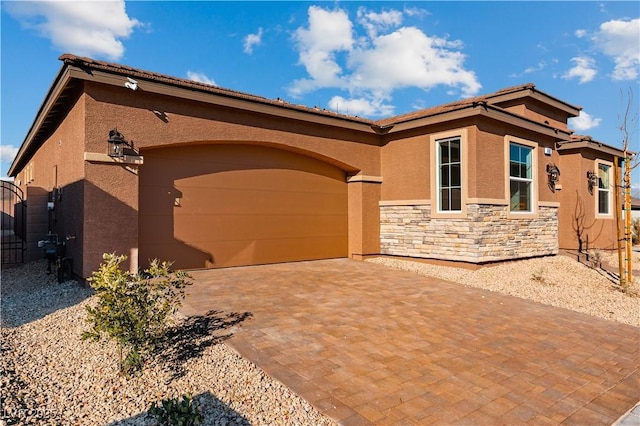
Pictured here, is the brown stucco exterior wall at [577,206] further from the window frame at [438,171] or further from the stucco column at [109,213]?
the stucco column at [109,213]

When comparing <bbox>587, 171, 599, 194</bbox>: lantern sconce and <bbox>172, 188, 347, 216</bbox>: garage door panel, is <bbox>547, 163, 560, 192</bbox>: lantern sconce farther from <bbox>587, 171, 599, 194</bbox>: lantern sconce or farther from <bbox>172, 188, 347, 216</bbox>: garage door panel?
<bbox>172, 188, 347, 216</bbox>: garage door panel

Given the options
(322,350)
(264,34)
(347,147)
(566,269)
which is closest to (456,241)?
(566,269)

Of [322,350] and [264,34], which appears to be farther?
[264,34]

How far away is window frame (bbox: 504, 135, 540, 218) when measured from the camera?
416 inches

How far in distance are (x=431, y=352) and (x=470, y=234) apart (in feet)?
19.4

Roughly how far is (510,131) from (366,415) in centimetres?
1014

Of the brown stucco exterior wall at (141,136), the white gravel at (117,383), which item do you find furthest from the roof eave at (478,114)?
the white gravel at (117,383)

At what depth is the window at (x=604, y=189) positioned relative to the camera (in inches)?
544

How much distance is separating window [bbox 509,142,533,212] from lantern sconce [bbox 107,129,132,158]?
10321 millimetres

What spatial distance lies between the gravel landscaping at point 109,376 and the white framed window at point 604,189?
353 inches

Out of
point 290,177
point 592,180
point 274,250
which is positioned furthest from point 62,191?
point 592,180

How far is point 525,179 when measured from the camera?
11305 millimetres

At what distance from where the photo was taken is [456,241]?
33.0 ft

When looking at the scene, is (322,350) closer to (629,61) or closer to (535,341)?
(535,341)
